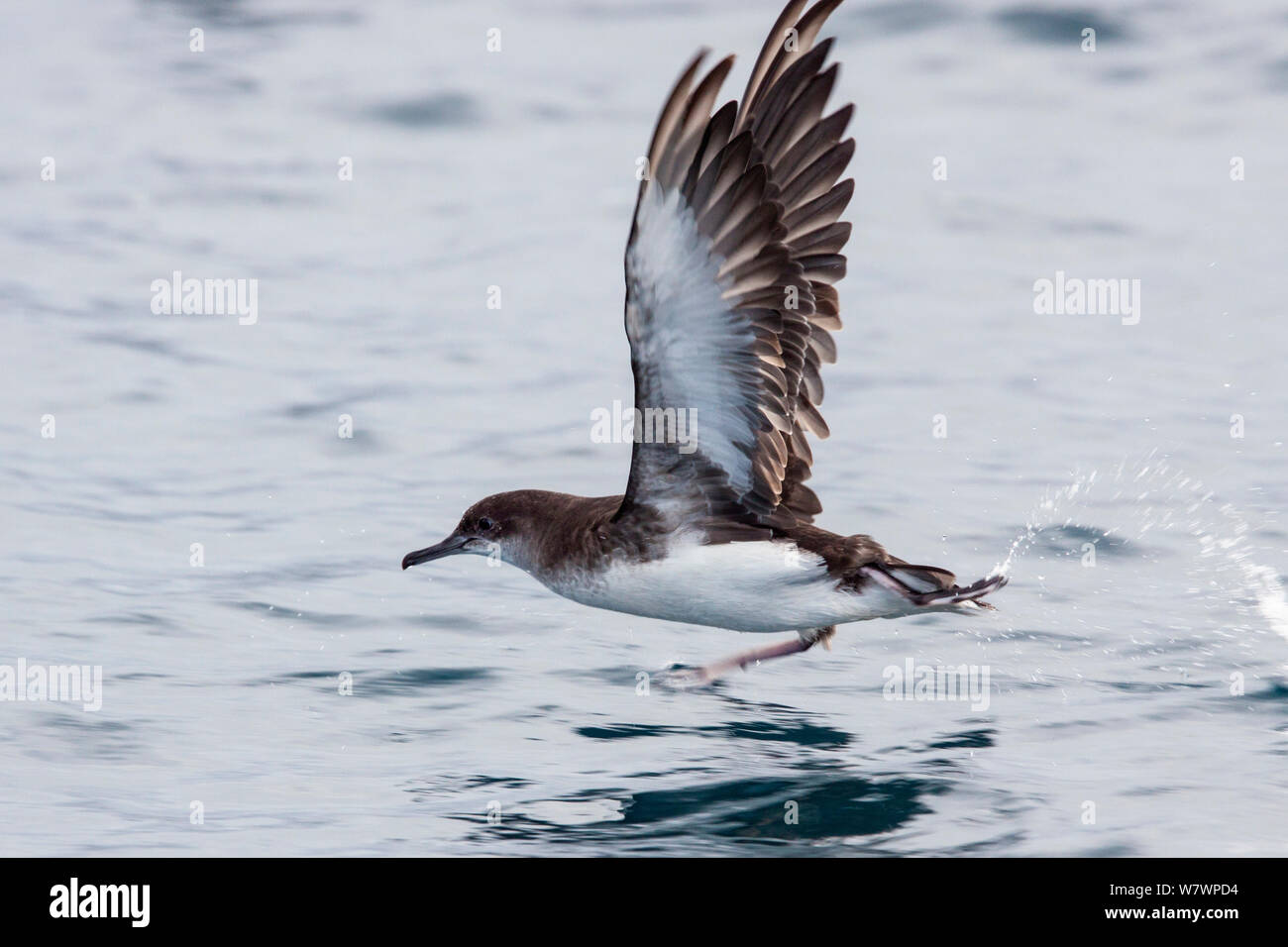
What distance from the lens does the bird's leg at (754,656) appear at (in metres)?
9.84

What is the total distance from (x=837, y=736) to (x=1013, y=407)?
541 cm

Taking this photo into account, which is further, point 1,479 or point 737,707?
point 1,479

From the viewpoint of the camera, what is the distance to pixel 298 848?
7840mm

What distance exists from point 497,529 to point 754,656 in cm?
163

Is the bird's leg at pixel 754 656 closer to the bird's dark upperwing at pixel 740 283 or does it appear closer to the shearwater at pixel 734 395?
the shearwater at pixel 734 395

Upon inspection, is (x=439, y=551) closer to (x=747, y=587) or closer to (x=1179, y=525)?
(x=747, y=587)

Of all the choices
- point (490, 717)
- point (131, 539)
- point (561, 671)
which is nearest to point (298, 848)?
point (490, 717)

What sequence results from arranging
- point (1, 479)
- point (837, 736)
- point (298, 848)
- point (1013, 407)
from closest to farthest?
1. point (298, 848)
2. point (837, 736)
3. point (1, 479)
4. point (1013, 407)

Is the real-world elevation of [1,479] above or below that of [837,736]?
above

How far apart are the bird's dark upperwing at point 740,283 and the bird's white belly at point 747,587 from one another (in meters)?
0.20

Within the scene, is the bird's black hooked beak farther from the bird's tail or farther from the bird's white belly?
the bird's tail

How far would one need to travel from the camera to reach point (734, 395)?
8.16 metres

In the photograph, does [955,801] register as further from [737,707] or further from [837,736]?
[737,707]

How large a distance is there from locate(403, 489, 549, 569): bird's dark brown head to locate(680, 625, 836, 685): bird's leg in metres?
1.23
